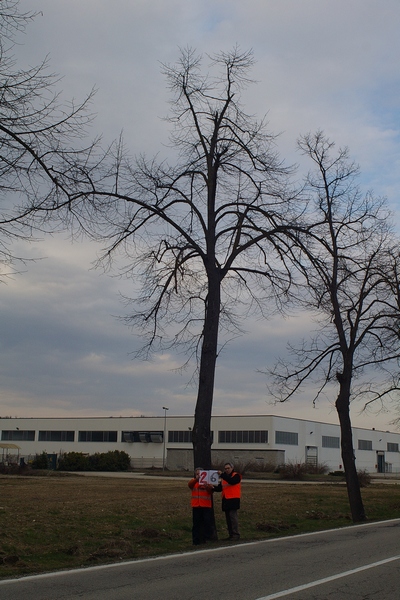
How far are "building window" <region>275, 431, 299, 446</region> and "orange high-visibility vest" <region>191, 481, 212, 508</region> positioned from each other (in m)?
67.8

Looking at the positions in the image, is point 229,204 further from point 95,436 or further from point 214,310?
point 95,436

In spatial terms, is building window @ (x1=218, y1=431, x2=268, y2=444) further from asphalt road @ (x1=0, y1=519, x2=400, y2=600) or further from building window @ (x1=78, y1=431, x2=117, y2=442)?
asphalt road @ (x1=0, y1=519, x2=400, y2=600)

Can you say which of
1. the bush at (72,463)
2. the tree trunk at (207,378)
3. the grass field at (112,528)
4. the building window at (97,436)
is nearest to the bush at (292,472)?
the bush at (72,463)

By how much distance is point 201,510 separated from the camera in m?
13.9

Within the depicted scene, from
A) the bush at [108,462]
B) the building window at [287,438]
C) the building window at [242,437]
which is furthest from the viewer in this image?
the building window at [287,438]

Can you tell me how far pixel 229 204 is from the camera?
619 inches

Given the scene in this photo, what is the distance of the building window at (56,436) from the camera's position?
91.3 meters

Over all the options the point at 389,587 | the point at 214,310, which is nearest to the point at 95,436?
the point at 214,310

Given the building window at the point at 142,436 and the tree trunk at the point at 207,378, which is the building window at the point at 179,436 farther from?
the tree trunk at the point at 207,378

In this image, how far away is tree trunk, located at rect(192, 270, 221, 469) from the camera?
1447 centimetres

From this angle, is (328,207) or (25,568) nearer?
(25,568)

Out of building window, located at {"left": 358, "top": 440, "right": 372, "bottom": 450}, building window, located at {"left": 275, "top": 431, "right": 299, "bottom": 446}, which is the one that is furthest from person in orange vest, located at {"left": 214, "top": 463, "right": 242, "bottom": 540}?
building window, located at {"left": 358, "top": 440, "right": 372, "bottom": 450}

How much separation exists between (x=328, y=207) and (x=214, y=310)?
7683mm

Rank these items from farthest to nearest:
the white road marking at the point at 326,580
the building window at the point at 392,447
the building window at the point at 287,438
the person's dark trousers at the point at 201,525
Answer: the building window at the point at 392,447 < the building window at the point at 287,438 < the person's dark trousers at the point at 201,525 < the white road marking at the point at 326,580
